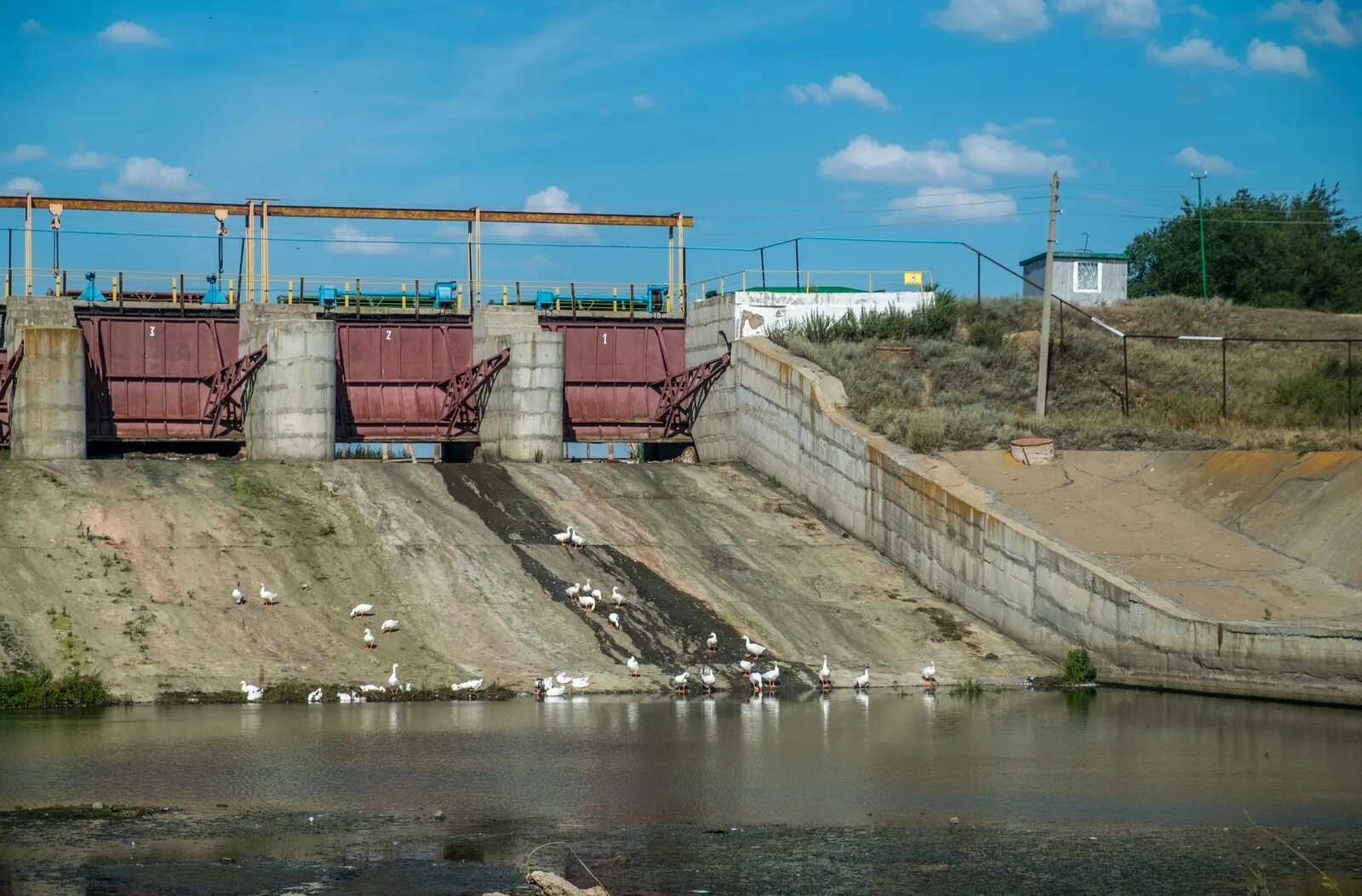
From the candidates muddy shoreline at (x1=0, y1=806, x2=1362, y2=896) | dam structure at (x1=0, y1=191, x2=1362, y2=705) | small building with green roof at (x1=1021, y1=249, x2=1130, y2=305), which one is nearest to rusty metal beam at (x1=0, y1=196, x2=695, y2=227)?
dam structure at (x1=0, y1=191, x2=1362, y2=705)

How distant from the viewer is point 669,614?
3216 centimetres

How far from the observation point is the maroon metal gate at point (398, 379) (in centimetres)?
4553

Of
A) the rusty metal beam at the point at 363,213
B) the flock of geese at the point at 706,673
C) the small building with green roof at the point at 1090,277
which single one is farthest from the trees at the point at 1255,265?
the flock of geese at the point at 706,673

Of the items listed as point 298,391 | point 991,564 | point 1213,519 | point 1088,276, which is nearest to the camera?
point 991,564

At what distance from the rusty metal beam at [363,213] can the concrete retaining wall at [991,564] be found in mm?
7966

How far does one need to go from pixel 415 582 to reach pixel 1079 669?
13188 millimetres

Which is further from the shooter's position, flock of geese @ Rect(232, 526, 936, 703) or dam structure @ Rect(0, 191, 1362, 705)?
dam structure @ Rect(0, 191, 1362, 705)

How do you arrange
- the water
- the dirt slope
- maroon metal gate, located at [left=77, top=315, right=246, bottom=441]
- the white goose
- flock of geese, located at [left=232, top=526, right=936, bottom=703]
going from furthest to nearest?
1. maroon metal gate, located at [left=77, top=315, right=246, bottom=441]
2. the white goose
3. the dirt slope
4. flock of geese, located at [left=232, top=526, right=936, bottom=703]
5. the water

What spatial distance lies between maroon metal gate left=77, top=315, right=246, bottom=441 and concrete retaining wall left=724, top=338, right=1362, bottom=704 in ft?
47.1

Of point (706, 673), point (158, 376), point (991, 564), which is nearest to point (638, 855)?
point (706, 673)

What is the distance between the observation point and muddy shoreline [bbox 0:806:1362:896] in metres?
13.9

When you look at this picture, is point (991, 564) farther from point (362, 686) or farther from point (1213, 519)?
point (362, 686)

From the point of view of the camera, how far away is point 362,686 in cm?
2792

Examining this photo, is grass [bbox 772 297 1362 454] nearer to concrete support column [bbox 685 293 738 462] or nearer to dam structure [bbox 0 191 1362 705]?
dam structure [bbox 0 191 1362 705]
